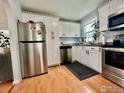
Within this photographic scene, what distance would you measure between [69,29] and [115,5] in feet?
8.64

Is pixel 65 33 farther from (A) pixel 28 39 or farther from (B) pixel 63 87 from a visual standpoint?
(B) pixel 63 87

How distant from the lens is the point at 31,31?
2.49m

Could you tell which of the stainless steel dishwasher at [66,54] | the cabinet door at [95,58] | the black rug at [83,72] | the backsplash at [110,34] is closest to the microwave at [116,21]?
the backsplash at [110,34]

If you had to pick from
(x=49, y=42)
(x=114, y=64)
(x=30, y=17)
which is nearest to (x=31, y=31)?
(x=30, y=17)

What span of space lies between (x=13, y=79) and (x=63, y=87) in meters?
1.45

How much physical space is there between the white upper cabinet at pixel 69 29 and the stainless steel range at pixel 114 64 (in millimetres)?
2653

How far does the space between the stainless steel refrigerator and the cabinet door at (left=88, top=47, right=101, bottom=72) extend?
1718mm

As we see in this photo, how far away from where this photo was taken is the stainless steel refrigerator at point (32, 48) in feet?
7.80

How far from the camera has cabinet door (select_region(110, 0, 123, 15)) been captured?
6.68 feet

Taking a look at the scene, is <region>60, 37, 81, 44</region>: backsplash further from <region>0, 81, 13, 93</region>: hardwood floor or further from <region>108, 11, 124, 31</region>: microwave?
<region>0, 81, 13, 93</region>: hardwood floor

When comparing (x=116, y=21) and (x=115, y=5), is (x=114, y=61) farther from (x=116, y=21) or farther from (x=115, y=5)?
(x=115, y=5)

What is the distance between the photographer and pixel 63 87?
6.15 feet

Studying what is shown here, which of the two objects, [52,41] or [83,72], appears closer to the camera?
[83,72]

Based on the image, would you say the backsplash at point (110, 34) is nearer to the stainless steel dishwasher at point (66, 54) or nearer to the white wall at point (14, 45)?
the stainless steel dishwasher at point (66, 54)
